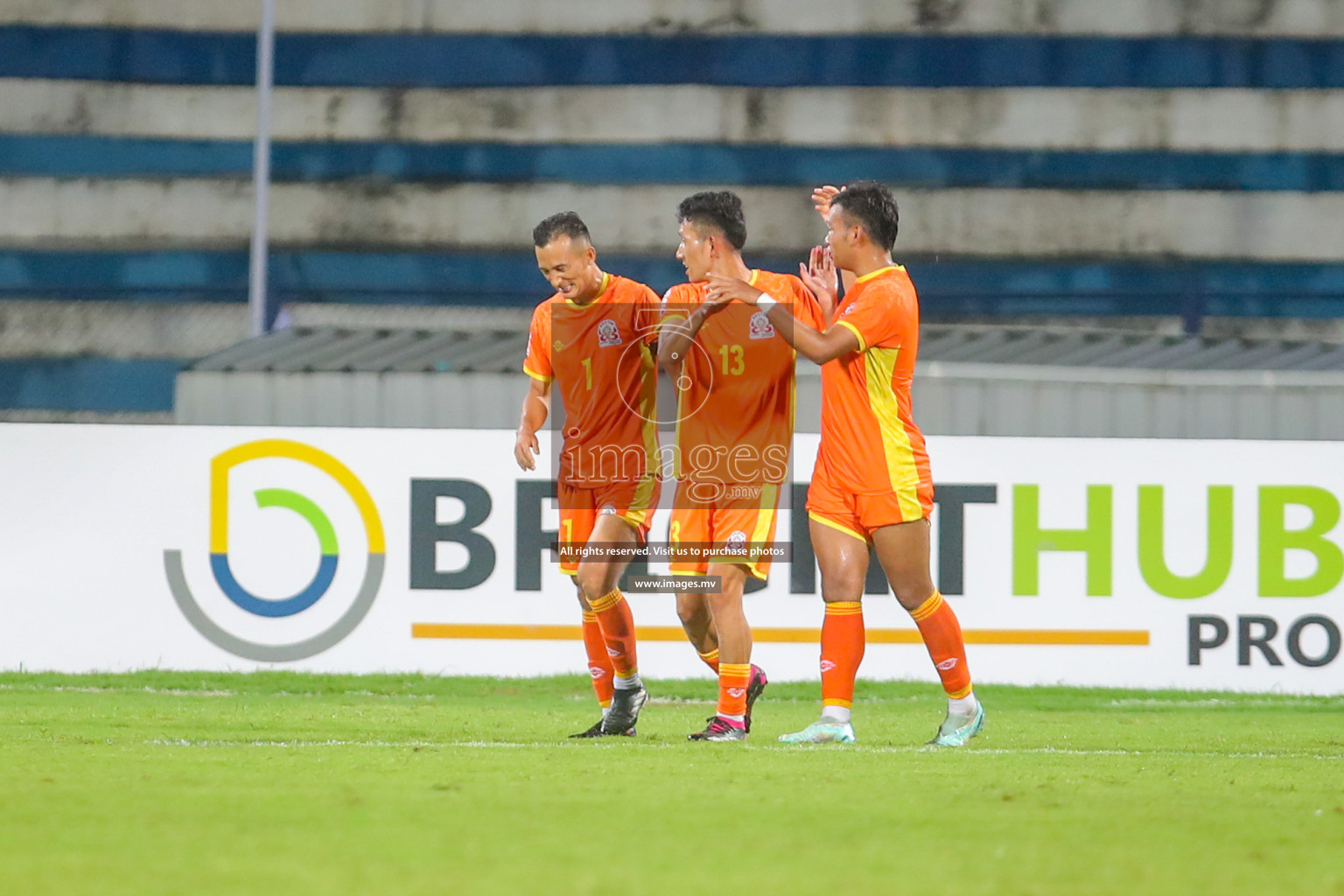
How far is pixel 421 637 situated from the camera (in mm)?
10695

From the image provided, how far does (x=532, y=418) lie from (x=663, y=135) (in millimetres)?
18446

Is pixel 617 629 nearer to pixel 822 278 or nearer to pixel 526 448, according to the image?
pixel 526 448

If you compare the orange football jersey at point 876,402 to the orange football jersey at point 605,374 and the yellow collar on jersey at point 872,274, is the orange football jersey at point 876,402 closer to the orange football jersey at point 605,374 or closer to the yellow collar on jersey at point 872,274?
the yellow collar on jersey at point 872,274

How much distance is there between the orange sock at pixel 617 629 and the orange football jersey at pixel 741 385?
25.9 inches

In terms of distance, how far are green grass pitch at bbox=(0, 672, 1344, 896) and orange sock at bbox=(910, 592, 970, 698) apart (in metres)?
0.28

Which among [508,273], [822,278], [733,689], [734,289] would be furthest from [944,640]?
[508,273]

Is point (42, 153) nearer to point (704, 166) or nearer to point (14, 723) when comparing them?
point (704, 166)

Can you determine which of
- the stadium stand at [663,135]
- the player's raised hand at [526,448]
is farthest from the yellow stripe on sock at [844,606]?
the stadium stand at [663,135]

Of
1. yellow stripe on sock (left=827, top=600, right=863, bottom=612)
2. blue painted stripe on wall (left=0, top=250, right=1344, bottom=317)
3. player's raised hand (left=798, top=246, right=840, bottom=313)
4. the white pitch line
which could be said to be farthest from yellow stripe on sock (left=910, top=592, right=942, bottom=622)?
blue painted stripe on wall (left=0, top=250, right=1344, bottom=317)

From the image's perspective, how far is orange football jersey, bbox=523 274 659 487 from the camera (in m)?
6.86

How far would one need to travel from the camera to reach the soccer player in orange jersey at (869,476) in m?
6.30

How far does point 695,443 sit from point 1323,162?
68.1 feet

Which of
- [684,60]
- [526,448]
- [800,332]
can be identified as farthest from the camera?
[684,60]

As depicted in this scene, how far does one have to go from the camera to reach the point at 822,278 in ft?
21.4
